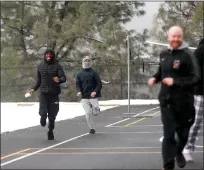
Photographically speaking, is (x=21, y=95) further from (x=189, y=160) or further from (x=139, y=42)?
(x=189, y=160)

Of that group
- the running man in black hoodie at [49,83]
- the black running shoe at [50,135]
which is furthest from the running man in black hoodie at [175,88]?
the black running shoe at [50,135]

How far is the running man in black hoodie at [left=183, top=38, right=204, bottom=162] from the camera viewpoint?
5824 millimetres

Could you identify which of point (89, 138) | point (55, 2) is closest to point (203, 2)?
point (55, 2)

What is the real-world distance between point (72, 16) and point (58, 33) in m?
1.31

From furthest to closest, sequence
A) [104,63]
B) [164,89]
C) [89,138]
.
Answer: [104,63]
[89,138]
[164,89]

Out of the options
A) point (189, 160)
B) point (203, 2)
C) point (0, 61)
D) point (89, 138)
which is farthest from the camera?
point (0, 61)

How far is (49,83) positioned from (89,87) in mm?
1210

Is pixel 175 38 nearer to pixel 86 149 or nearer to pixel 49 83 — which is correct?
pixel 86 149

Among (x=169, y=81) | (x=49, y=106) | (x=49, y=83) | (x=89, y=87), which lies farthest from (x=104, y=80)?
(x=169, y=81)

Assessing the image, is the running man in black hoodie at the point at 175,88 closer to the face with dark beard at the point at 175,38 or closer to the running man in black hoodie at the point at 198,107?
the face with dark beard at the point at 175,38

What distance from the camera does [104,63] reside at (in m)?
27.0

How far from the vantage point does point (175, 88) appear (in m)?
5.38

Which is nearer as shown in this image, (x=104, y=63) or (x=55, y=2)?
(x=104, y=63)

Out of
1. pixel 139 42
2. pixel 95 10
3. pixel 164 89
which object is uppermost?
pixel 95 10
